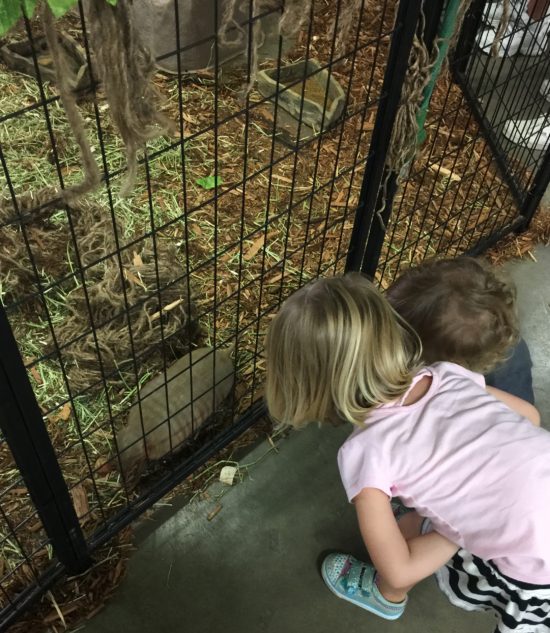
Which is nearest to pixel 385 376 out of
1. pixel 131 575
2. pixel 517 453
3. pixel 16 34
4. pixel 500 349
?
pixel 517 453

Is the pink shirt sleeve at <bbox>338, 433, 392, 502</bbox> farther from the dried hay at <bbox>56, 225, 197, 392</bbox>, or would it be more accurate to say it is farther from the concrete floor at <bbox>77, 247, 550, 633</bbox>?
the dried hay at <bbox>56, 225, 197, 392</bbox>

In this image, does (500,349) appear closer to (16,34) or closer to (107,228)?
(107,228)

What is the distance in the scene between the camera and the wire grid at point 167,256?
197cm

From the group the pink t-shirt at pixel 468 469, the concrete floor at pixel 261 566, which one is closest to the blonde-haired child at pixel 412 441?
the pink t-shirt at pixel 468 469

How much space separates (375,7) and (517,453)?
3.01 meters

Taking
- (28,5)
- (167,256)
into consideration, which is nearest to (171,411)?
(167,256)

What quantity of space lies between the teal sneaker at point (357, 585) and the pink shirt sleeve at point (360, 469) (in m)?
0.48

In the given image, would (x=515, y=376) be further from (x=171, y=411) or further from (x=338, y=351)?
(x=171, y=411)

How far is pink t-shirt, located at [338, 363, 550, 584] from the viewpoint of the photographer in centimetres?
140

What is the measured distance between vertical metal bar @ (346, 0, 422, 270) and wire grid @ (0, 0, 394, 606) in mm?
37

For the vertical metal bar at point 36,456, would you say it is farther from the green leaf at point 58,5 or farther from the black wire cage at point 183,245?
the green leaf at point 58,5

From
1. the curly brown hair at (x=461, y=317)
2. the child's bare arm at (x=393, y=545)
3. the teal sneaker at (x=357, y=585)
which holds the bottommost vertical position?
the teal sneaker at (x=357, y=585)

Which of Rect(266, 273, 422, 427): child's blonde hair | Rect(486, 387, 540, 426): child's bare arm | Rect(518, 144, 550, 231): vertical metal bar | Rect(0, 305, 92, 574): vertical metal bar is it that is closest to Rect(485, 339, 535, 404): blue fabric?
Rect(486, 387, 540, 426): child's bare arm

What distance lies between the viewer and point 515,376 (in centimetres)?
201
